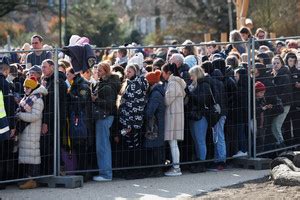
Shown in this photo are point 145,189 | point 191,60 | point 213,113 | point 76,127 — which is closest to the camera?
point 145,189

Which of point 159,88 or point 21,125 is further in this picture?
point 159,88

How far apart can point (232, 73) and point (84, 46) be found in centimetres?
279

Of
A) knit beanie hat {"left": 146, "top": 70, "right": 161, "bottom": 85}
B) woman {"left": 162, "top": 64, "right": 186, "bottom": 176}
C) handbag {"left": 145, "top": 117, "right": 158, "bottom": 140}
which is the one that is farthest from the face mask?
woman {"left": 162, "top": 64, "right": 186, "bottom": 176}

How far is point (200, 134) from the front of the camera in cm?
1313

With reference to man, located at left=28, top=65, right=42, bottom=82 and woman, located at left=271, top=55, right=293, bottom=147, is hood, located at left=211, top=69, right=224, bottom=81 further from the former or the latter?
man, located at left=28, top=65, right=42, bottom=82

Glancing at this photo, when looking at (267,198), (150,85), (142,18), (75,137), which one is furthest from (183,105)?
(142,18)

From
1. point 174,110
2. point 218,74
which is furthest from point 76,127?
point 218,74

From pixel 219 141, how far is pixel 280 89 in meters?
1.60

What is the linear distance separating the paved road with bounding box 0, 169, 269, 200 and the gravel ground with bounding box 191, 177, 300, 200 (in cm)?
27

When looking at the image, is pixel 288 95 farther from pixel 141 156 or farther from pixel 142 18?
pixel 142 18

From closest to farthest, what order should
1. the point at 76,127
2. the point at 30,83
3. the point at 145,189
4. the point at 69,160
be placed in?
the point at 30,83 → the point at 145,189 → the point at 76,127 → the point at 69,160

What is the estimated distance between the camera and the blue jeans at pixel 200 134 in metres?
13.1

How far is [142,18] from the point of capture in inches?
2366

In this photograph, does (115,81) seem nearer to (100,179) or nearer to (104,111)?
(104,111)
